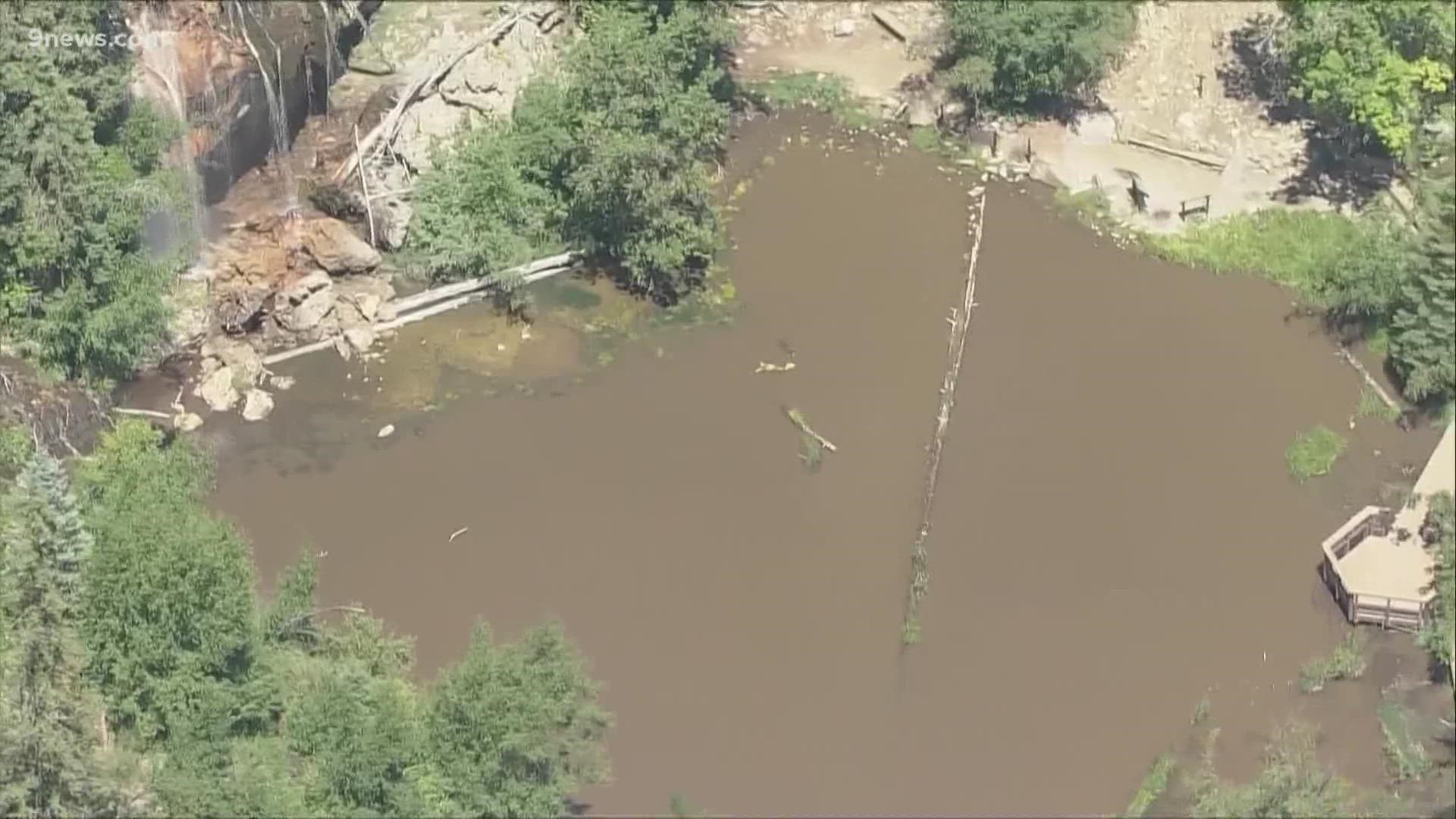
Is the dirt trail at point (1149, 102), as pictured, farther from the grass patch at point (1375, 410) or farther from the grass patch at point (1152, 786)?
the grass patch at point (1152, 786)

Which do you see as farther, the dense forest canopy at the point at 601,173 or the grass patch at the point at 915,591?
the dense forest canopy at the point at 601,173

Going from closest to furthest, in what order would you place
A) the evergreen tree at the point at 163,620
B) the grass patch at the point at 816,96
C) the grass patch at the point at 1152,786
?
the evergreen tree at the point at 163,620 < the grass patch at the point at 1152,786 < the grass patch at the point at 816,96

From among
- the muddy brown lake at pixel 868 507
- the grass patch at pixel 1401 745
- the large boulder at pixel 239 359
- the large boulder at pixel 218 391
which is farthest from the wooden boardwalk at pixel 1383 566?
the large boulder at pixel 218 391

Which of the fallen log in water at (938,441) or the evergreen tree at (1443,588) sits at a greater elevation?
the evergreen tree at (1443,588)

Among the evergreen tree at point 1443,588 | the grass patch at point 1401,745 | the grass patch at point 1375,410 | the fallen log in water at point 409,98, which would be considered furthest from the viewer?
the fallen log in water at point 409,98

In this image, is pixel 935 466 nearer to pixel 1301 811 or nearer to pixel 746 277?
pixel 746 277

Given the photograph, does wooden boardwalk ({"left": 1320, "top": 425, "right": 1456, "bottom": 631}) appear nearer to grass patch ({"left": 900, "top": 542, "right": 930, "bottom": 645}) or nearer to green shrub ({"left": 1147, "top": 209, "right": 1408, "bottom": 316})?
green shrub ({"left": 1147, "top": 209, "right": 1408, "bottom": 316})
